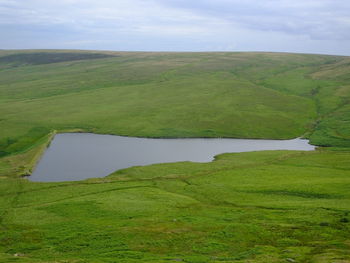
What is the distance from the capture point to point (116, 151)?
94938 millimetres

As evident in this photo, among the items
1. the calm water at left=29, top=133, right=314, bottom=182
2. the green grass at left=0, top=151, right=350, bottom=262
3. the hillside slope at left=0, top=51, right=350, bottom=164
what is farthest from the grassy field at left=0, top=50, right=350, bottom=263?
the calm water at left=29, top=133, right=314, bottom=182

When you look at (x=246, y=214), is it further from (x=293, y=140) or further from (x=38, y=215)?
(x=293, y=140)

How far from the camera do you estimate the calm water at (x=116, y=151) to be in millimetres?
79250

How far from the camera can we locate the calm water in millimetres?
79250

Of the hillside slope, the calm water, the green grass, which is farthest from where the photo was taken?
the hillside slope

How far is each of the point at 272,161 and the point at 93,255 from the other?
53.4 metres

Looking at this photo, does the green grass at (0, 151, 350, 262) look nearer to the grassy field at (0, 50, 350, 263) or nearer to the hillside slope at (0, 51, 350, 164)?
the grassy field at (0, 50, 350, 263)

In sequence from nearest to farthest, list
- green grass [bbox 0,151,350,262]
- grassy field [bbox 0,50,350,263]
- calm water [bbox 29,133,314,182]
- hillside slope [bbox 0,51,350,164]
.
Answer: green grass [bbox 0,151,350,262], grassy field [bbox 0,50,350,263], calm water [bbox 29,133,314,182], hillside slope [bbox 0,51,350,164]

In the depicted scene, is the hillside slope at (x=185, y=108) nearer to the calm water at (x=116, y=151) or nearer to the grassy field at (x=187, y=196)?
the grassy field at (x=187, y=196)

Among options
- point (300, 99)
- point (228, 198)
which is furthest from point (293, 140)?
point (228, 198)

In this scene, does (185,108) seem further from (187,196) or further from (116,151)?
(187,196)

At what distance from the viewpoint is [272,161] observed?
8262 cm

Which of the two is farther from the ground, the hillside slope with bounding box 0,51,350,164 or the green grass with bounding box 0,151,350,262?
the hillside slope with bounding box 0,51,350,164

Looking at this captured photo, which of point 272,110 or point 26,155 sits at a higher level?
point 272,110
